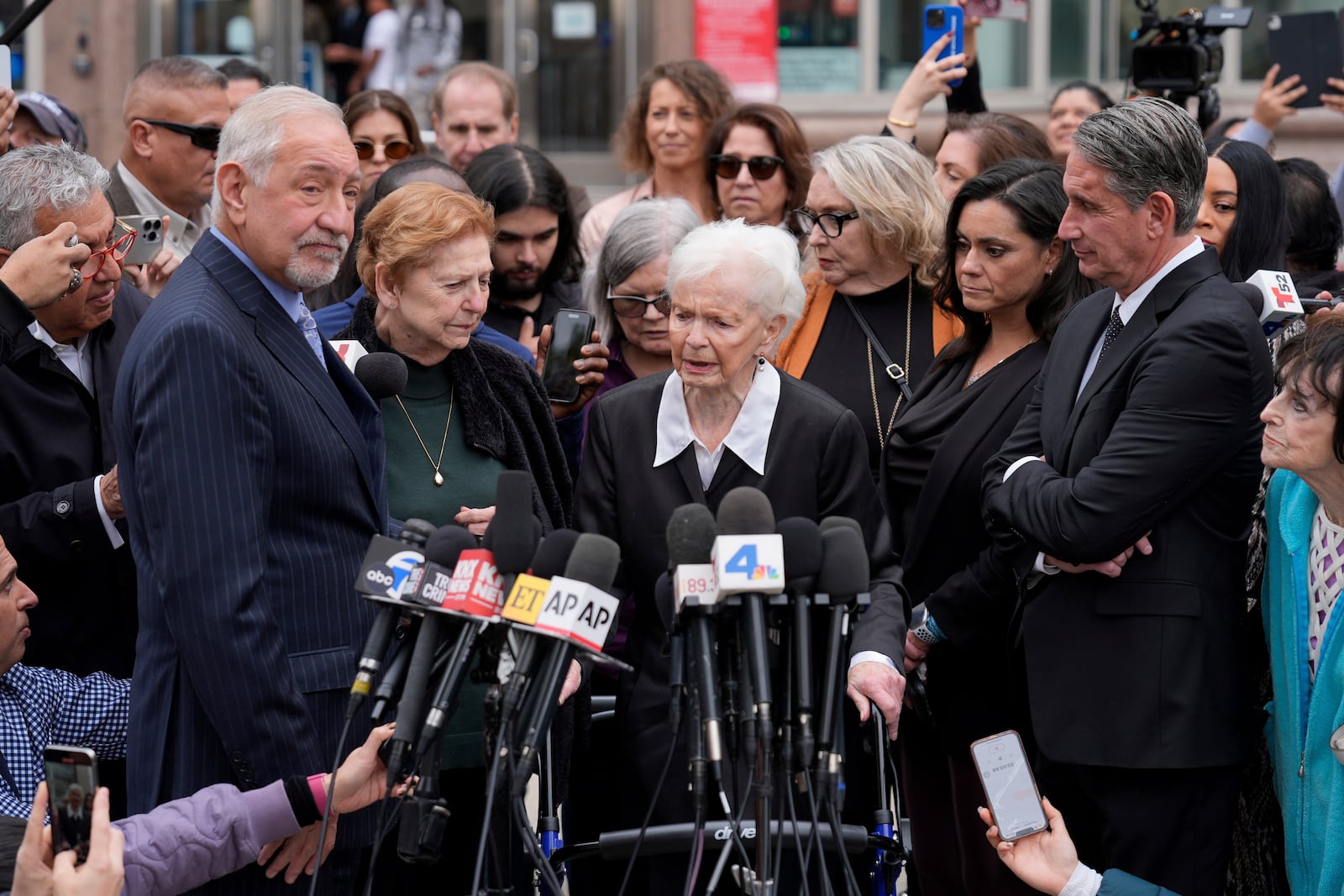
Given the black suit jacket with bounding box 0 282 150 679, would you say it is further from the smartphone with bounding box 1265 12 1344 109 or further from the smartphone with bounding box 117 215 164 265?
the smartphone with bounding box 1265 12 1344 109

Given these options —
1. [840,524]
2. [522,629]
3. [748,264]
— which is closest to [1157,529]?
[748,264]

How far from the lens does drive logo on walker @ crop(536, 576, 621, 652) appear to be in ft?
7.10

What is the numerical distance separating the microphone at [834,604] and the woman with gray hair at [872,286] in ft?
6.54

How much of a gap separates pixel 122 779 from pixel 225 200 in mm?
1564

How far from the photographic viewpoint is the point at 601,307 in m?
4.68

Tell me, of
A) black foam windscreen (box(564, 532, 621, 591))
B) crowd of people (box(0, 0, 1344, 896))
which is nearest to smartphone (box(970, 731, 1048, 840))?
crowd of people (box(0, 0, 1344, 896))

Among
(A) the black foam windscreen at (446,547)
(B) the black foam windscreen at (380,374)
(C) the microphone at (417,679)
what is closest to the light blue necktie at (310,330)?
(B) the black foam windscreen at (380,374)

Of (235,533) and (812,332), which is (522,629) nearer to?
(235,533)

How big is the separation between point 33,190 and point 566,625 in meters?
2.51

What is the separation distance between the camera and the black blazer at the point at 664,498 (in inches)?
131

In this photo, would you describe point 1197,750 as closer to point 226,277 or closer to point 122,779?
point 226,277

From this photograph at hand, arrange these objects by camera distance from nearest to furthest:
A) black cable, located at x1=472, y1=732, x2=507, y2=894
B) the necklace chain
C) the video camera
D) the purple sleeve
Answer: black cable, located at x1=472, y1=732, x2=507, y2=894 < the purple sleeve < the necklace chain < the video camera

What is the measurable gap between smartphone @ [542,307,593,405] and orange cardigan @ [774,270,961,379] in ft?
1.82

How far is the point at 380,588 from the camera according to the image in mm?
2303
